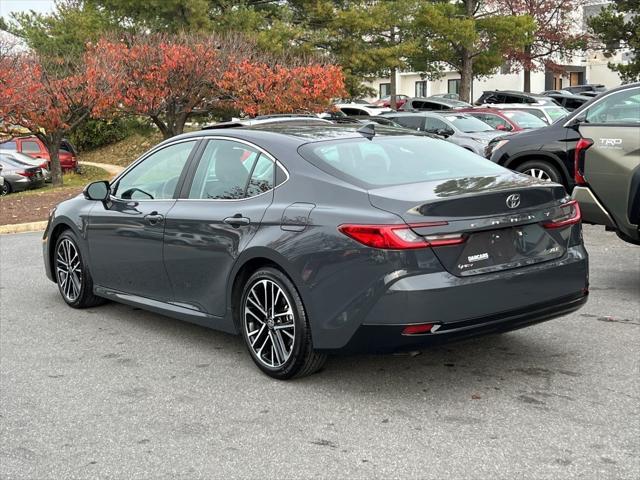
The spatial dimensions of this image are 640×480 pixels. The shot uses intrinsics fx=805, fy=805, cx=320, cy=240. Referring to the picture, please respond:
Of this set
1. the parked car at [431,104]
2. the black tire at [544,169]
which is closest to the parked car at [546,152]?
the black tire at [544,169]

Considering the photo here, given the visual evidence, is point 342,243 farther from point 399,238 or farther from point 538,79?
point 538,79

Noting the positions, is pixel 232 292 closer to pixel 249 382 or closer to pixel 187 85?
pixel 249 382

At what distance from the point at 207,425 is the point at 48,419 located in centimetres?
93

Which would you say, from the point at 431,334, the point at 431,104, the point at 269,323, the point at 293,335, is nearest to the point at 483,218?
the point at 431,334

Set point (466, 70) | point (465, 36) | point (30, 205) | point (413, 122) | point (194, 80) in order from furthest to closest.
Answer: point (466, 70) < point (465, 36) < point (194, 80) < point (413, 122) < point (30, 205)

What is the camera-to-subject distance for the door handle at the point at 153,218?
5863 mm

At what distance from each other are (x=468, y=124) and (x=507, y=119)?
1.31m

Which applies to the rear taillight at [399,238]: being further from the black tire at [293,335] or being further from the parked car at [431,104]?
the parked car at [431,104]

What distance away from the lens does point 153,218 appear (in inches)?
233

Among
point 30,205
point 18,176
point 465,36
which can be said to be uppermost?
point 465,36

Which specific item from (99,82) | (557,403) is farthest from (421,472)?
(99,82)

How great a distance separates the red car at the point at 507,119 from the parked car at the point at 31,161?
12.4 meters

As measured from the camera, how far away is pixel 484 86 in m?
68.8

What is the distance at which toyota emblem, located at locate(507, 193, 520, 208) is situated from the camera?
4645mm
